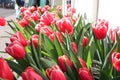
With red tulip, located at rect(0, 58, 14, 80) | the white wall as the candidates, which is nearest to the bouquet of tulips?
red tulip, located at rect(0, 58, 14, 80)

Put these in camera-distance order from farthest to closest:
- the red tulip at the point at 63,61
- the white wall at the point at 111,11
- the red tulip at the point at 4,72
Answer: the white wall at the point at 111,11
the red tulip at the point at 63,61
the red tulip at the point at 4,72

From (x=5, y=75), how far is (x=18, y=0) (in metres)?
12.6

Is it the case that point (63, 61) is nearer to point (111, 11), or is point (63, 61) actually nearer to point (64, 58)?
point (64, 58)

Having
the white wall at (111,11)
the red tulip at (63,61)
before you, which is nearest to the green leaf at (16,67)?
the red tulip at (63,61)

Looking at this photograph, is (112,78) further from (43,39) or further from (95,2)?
(95,2)

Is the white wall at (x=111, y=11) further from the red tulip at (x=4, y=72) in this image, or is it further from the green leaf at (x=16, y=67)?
the red tulip at (x=4, y=72)

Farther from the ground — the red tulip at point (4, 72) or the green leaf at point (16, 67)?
the red tulip at point (4, 72)

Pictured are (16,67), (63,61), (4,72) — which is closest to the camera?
(4,72)

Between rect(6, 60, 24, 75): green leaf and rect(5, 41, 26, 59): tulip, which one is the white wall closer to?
rect(6, 60, 24, 75): green leaf

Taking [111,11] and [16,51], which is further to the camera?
[111,11]

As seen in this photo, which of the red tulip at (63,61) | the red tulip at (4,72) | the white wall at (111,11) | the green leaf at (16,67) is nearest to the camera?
the red tulip at (4,72)

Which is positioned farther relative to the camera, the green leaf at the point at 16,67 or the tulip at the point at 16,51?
the green leaf at the point at 16,67

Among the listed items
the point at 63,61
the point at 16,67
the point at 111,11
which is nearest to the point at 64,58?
the point at 63,61

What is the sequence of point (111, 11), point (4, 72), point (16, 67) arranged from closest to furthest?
point (4, 72)
point (16, 67)
point (111, 11)
